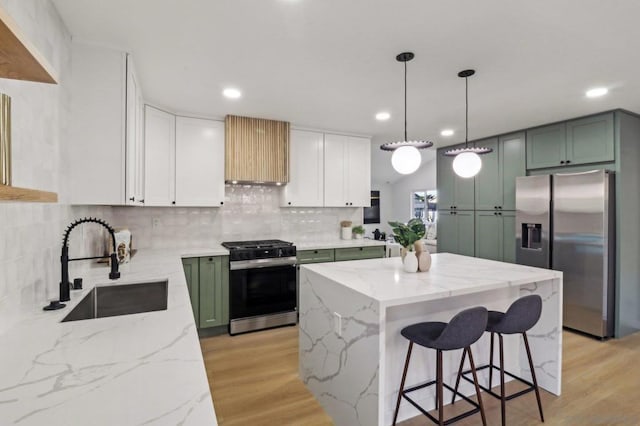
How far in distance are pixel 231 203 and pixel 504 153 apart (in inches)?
144

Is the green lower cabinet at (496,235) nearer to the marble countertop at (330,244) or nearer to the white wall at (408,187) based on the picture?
the marble countertop at (330,244)

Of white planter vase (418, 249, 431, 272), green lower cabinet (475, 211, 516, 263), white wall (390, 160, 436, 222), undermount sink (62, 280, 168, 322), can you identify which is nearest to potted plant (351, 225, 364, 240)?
green lower cabinet (475, 211, 516, 263)

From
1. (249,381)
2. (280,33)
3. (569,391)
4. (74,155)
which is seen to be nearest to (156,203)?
(74,155)

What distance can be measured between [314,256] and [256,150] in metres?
1.42

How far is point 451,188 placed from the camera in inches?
204

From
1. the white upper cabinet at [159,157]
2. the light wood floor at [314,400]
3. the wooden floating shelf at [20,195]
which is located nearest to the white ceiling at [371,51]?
the white upper cabinet at [159,157]

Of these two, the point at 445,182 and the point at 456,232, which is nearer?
the point at 456,232

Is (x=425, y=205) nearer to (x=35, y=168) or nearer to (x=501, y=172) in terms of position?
(x=501, y=172)

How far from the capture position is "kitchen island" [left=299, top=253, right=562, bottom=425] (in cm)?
177

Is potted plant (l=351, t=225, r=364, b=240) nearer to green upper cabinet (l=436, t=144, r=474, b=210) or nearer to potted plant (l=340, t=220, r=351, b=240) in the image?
potted plant (l=340, t=220, r=351, b=240)

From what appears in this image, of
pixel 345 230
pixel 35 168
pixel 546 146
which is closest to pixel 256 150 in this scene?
pixel 345 230

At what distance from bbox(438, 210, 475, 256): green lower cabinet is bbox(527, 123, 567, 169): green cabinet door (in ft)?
3.70

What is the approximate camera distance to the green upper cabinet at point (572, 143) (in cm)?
344

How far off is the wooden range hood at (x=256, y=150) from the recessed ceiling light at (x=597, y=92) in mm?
2965
